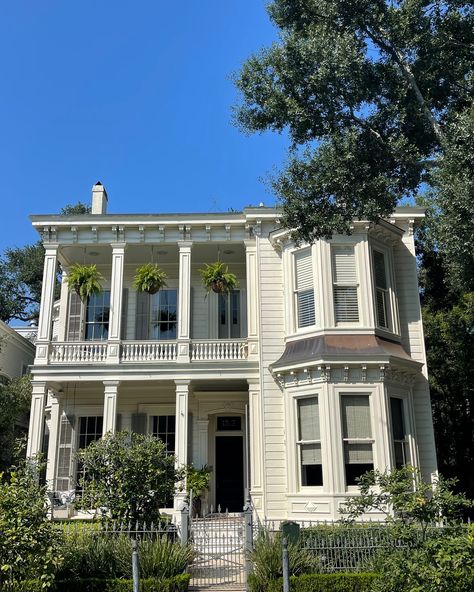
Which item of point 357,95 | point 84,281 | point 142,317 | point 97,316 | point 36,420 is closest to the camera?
point 357,95

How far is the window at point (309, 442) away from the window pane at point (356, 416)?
29.1 inches

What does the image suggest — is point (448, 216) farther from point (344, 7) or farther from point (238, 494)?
point (238, 494)

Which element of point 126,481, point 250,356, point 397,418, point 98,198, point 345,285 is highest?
point 98,198

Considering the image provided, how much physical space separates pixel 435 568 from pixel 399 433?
341 inches

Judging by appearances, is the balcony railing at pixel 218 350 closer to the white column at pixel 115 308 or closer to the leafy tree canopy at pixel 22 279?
the white column at pixel 115 308

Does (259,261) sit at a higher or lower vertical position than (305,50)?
lower

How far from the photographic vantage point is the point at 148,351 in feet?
58.7

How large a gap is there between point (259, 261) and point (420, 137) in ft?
24.2

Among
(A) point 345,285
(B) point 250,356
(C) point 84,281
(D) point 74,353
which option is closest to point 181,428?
(B) point 250,356

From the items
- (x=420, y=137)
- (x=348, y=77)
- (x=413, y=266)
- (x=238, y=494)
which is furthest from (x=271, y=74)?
(x=238, y=494)

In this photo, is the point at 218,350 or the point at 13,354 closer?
the point at 218,350

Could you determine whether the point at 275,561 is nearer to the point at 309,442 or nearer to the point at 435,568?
the point at 435,568

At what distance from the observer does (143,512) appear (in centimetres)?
1145

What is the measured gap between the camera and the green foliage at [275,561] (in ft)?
31.0
